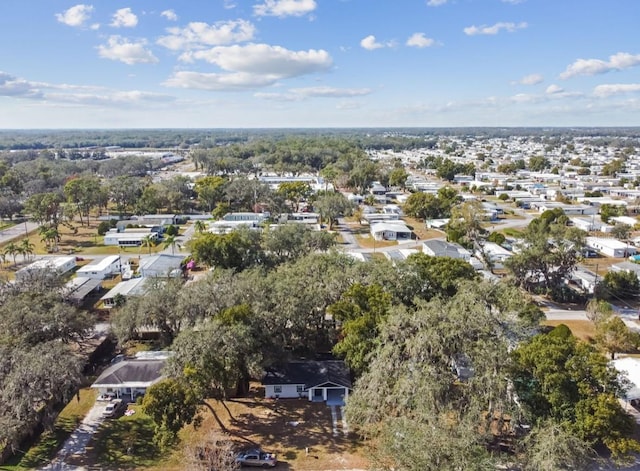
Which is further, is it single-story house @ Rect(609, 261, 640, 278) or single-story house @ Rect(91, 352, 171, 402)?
single-story house @ Rect(609, 261, 640, 278)

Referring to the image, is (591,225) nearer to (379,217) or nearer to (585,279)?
(585,279)

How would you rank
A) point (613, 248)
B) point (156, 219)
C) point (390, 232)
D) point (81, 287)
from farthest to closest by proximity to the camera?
point (156, 219) → point (390, 232) → point (613, 248) → point (81, 287)

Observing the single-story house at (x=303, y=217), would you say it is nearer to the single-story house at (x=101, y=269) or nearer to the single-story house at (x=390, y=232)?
the single-story house at (x=390, y=232)

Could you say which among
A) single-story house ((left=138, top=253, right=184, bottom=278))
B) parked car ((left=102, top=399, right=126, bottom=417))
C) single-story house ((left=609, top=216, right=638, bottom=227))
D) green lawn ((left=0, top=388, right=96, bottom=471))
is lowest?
green lawn ((left=0, top=388, right=96, bottom=471))

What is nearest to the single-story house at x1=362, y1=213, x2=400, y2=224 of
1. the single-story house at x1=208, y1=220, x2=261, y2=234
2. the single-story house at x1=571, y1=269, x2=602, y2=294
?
the single-story house at x1=208, y1=220, x2=261, y2=234

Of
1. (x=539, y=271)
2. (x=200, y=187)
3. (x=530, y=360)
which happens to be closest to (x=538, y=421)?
(x=530, y=360)

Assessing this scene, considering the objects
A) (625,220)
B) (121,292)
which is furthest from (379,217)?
(121,292)

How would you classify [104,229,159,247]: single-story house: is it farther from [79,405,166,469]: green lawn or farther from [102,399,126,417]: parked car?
[79,405,166,469]: green lawn

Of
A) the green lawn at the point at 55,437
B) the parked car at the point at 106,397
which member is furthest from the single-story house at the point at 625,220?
the green lawn at the point at 55,437
